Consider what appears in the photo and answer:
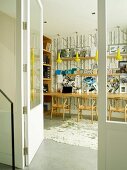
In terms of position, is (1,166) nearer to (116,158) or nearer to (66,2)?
(116,158)

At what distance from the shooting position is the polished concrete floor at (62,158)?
271 centimetres

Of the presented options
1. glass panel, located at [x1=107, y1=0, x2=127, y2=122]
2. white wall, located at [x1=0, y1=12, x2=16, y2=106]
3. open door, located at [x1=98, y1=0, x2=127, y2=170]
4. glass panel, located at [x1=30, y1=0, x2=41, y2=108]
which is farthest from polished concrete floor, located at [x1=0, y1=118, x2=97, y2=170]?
glass panel, located at [x1=107, y1=0, x2=127, y2=122]

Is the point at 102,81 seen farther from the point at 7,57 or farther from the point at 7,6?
→ the point at 7,6

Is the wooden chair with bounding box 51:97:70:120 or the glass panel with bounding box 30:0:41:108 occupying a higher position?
the glass panel with bounding box 30:0:41:108

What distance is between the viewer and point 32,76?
126 inches

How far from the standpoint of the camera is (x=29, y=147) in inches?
109

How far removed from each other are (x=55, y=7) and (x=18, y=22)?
6.00ft

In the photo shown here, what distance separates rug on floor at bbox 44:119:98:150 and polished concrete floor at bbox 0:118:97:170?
0.24m

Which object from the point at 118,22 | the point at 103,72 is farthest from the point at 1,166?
the point at 118,22

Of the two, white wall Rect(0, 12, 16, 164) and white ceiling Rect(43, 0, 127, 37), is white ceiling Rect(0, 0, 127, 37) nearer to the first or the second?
white ceiling Rect(43, 0, 127, 37)

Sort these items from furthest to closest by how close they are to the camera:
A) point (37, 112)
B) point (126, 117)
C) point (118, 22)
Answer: point (118, 22), point (126, 117), point (37, 112)

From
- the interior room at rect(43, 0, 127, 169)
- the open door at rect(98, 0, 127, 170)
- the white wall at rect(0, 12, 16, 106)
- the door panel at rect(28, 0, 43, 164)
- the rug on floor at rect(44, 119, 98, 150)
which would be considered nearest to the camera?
the open door at rect(98, 0, 127, 170)

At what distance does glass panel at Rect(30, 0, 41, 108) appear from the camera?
320 cm

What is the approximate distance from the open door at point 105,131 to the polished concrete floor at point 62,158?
0.62 metres
